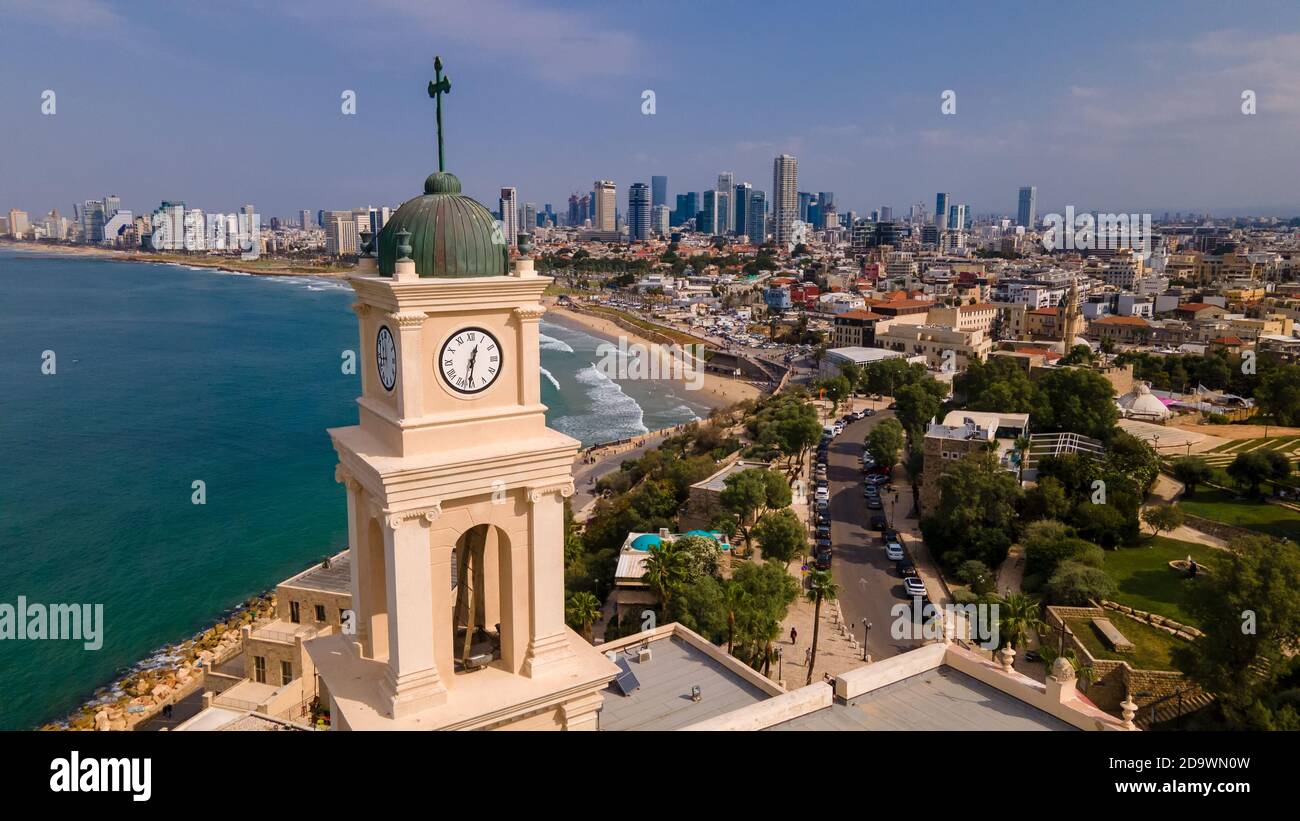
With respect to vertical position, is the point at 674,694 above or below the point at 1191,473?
above

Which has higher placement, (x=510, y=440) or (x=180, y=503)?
(x=510, y=440)

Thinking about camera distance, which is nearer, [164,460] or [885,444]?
[885,444]

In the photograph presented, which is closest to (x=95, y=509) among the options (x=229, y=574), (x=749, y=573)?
(x=229, y=574)

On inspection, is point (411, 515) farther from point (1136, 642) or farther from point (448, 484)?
point (1136, 642)

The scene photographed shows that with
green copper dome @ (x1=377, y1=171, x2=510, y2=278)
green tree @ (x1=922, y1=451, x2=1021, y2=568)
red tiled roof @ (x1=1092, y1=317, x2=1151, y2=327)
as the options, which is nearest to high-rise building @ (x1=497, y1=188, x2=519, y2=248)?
green copper dome @ (x1=377, y1=171, x2=510, y2=278)

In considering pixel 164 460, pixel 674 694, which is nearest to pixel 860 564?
pixel 674 694

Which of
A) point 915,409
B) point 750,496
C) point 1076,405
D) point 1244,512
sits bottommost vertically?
point 1244,512

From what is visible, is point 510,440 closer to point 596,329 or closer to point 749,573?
point 749,573
